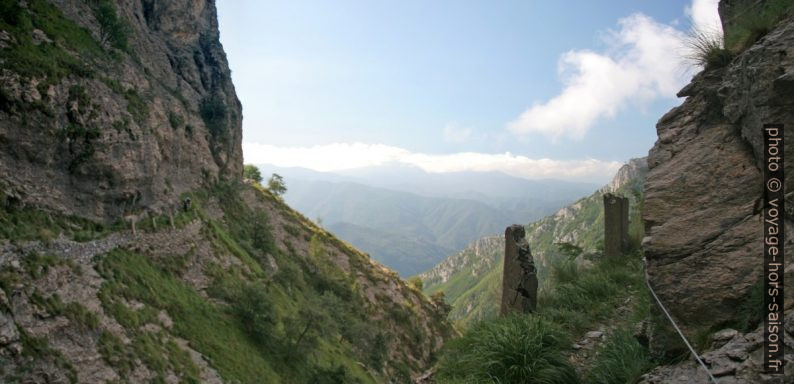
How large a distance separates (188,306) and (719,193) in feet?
123

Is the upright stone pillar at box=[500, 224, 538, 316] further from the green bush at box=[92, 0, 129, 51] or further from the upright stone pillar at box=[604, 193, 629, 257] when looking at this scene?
the green bush at box=[92, 0, 129, 51]

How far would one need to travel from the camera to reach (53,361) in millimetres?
20141

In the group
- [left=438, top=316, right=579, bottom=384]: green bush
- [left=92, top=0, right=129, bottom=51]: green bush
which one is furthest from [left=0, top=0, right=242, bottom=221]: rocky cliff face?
[left=438, top=316, right=579, bottom=384]: green bush

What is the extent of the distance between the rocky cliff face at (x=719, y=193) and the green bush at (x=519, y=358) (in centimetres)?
198

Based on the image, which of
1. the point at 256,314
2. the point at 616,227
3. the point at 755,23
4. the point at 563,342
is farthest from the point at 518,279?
the point at 256,314

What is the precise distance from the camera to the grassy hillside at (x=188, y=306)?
22031 millimetres

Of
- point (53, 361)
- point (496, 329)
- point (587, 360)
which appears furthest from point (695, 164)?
point (53, 361)

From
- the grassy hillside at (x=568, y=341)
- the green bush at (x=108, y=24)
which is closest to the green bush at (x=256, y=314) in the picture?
the green bush at (x=108, y=24)

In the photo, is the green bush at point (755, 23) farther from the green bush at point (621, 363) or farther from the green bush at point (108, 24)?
the green bush at point (108, 24)

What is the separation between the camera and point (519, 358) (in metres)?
7.73

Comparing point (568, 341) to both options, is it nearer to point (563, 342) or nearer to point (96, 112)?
point (563, 342)

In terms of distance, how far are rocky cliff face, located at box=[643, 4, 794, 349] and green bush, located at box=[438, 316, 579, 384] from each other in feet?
6.49

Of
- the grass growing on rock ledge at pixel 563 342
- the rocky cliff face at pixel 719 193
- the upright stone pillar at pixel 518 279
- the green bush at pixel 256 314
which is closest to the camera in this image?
the rocky cliff face at pixel 719 193

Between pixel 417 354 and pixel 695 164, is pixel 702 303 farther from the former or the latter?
pixel 417 354
